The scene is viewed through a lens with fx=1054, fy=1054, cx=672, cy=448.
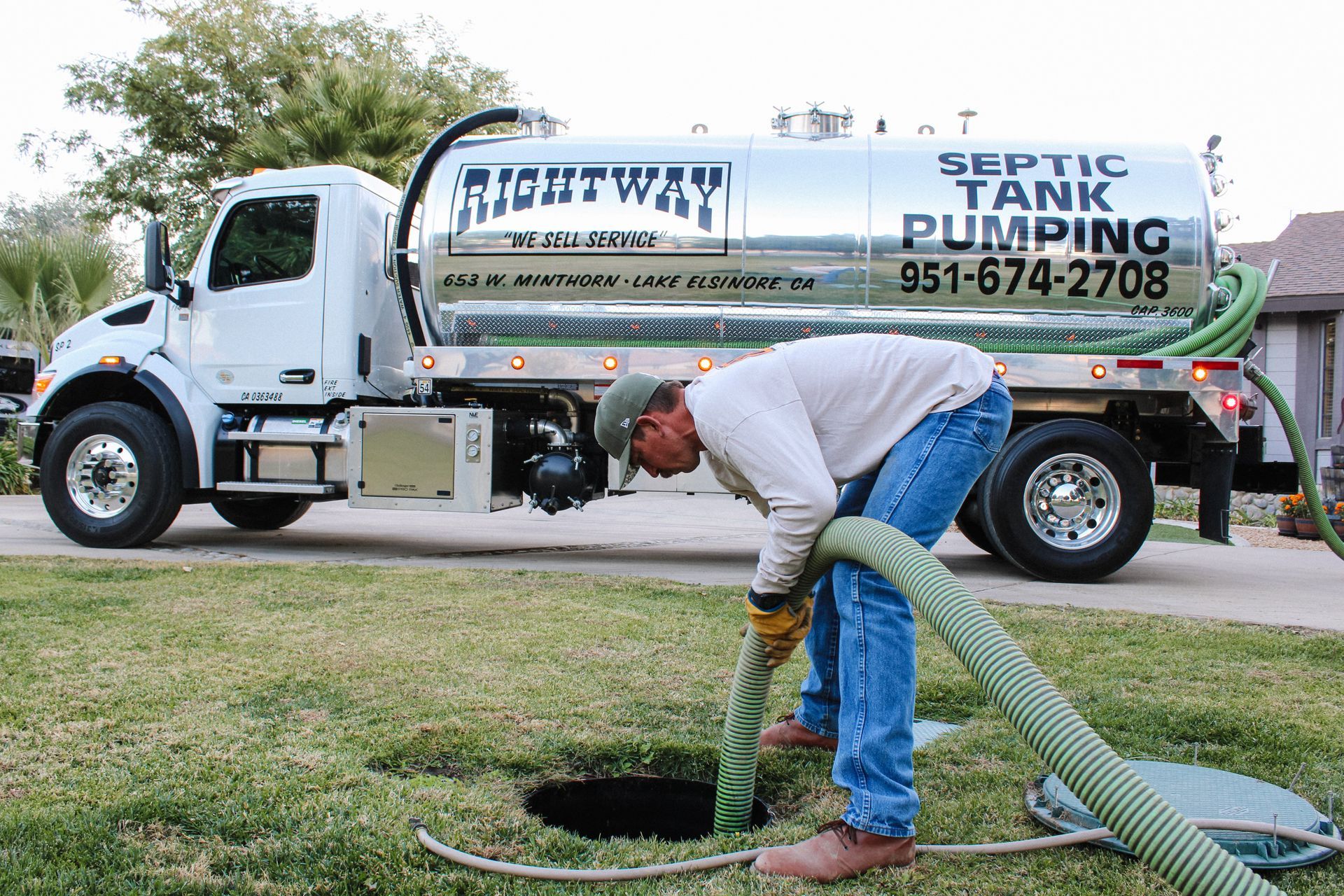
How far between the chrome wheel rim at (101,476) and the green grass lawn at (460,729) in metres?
2.83

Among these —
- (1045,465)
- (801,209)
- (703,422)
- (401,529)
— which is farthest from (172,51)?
(703,422)

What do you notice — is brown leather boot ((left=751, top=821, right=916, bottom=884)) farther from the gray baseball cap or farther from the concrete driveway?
the concrete driveway

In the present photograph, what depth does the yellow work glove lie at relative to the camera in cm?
267

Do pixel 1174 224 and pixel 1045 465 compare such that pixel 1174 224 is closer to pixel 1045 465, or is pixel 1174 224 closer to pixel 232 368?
pixel 1045 465

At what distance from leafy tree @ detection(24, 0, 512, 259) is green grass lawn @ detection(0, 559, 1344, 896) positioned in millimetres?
17848

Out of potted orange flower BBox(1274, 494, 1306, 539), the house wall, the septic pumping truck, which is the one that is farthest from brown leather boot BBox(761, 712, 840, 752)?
the house wall

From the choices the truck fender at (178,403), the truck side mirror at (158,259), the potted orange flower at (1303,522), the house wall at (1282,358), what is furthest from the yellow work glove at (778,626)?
the house wall at (1282,358)

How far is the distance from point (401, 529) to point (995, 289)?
709 cm

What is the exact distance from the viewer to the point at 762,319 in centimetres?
788

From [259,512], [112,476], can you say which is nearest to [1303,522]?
[259,512]

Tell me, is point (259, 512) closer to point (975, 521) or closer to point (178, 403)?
point (178, 403)

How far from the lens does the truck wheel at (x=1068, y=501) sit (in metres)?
7.76

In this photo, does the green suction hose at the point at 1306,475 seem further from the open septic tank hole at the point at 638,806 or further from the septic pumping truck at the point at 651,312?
the open septic tank hole at the point at 638,806

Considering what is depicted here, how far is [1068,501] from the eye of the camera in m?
7.88
